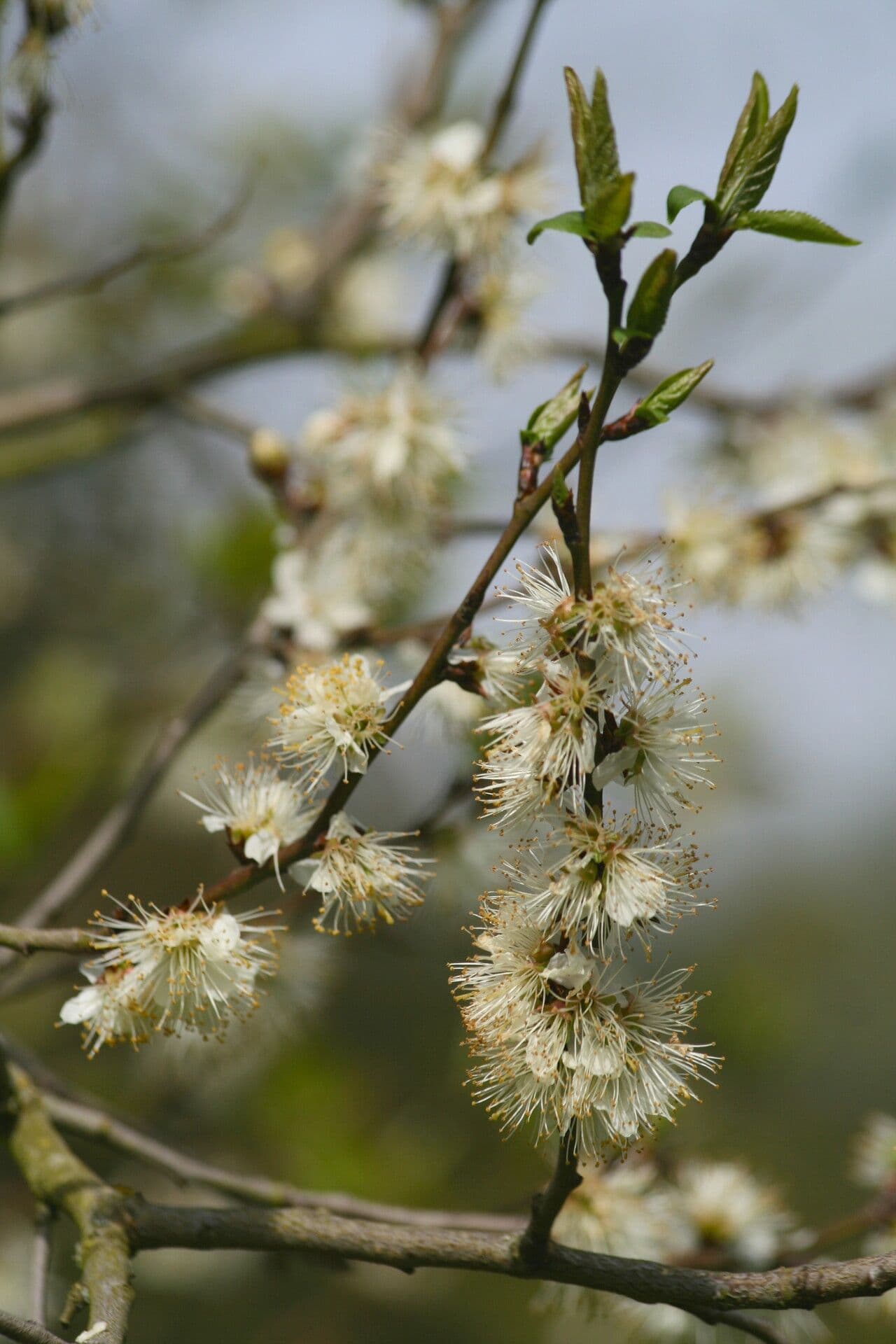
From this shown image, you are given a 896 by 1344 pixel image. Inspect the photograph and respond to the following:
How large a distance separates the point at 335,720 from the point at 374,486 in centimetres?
109

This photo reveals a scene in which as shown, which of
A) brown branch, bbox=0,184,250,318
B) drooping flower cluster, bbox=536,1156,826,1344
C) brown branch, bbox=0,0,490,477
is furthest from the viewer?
brown branch, bbox=0,0,490,477

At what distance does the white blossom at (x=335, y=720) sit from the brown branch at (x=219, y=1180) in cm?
59

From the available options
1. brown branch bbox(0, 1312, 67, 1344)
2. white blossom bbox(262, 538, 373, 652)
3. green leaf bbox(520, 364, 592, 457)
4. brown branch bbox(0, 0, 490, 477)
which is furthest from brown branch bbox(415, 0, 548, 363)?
brown branch bbox(0, 1312, 67, 1344)

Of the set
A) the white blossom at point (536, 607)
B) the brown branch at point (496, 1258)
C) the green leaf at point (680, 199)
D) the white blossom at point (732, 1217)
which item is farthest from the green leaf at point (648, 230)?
the white blossom at point (732, 1217)

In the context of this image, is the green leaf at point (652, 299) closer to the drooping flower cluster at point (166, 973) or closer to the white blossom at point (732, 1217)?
the drooping flower cluster at point (166, 973)

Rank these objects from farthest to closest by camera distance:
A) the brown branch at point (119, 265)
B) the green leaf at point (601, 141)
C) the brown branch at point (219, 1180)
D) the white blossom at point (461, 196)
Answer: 1. the white blossom at point (461, 196)
2. the brown branch at point (119, 265)
3. the brown branch at point (219, 1180)
4. the green leaf at point (601, 141)

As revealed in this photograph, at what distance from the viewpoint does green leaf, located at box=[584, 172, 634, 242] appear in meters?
0.99

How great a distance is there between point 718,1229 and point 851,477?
1.77 metres

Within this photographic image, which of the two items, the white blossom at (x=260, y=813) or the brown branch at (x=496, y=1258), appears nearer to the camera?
the brown branch at (x=496, y=1258)

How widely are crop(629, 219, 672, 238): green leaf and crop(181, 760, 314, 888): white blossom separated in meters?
0.75

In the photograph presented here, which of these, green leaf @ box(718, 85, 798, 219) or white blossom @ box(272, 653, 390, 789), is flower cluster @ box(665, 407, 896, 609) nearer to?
white blossom @ box(272, 653, 390, 789)

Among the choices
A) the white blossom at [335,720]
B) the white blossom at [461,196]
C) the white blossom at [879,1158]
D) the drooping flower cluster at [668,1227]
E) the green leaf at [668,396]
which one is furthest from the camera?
the white blossom at [461,196]

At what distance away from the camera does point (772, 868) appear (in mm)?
6688

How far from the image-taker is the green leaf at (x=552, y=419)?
127 centimetres
